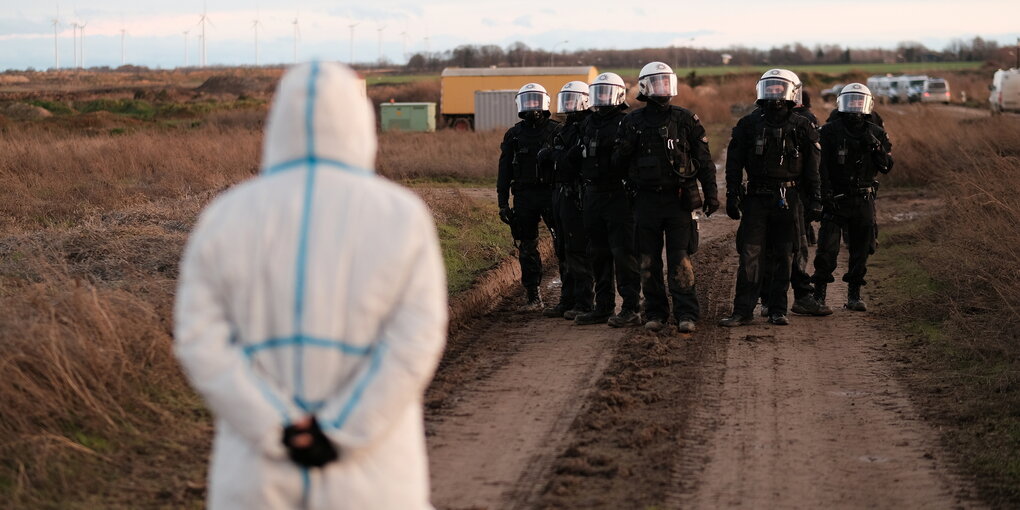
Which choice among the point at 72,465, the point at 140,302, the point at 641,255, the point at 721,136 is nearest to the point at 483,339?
the point at 641,255

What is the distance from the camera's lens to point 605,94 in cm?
1098

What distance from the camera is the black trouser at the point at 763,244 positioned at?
1090cm

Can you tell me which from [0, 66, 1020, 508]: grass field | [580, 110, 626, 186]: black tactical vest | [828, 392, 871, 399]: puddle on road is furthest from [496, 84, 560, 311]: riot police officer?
[828, 392, 871, 399]: puddle on road

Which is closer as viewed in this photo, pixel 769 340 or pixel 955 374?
pixel 955 374

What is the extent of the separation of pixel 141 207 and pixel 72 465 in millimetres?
9908

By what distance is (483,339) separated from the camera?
34.0 feet

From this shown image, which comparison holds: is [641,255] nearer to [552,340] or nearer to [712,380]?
[552,340]

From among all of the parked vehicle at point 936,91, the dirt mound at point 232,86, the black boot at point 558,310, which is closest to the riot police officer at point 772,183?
the black boot at point 558,310

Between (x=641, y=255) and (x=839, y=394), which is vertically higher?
(x=641, y=255)

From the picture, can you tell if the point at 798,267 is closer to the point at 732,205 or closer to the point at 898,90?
the point at 732,205

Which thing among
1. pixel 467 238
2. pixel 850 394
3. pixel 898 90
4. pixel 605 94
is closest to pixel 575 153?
pixel 605 94

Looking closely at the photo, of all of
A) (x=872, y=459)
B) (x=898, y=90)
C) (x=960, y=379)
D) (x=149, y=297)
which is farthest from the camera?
(x=898, y=90)

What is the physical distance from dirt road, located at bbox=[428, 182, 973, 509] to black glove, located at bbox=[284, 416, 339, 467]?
2910mm

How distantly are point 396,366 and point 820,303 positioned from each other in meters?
9.33
